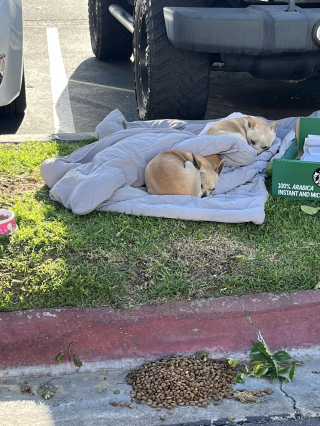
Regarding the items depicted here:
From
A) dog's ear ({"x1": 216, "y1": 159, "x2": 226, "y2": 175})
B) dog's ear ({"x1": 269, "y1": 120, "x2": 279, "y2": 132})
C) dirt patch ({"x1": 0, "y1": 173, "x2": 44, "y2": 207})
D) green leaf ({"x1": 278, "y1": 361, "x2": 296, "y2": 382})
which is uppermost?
dog's ear ({"x1": 269, "y1": 120, "x2": 279, "y2": 132})

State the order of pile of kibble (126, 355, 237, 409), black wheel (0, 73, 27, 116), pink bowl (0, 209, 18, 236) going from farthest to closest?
black wheel (0, 73, 27, 116)
pink bowl (0, 209, 18, 236)
pile of kibble (126, 355, 237, 409)

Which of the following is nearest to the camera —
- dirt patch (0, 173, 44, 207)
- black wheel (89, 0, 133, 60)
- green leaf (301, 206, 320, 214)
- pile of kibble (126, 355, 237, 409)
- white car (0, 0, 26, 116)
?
pile of kibble (126, 355, 237, 409)

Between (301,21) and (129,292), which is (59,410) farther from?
(301,21)

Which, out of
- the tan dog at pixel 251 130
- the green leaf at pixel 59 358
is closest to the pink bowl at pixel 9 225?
the green leaf at pixel 59 358

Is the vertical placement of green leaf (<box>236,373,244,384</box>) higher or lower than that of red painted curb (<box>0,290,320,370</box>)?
lower

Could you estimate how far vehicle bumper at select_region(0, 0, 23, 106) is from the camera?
16.5ft

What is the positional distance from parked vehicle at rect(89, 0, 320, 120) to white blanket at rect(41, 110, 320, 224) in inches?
13.2

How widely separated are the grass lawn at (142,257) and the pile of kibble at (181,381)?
37 centimetres

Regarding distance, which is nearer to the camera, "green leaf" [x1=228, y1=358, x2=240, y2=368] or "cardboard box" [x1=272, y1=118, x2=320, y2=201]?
"green leaf" [x1=228, y1=358, x2=240, y2=368]

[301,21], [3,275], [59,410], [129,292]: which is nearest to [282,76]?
[301,21]

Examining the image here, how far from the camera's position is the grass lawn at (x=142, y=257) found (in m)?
3.16

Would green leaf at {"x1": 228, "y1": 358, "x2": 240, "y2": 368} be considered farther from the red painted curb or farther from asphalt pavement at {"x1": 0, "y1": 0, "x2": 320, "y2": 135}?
asphalt pavement at {"x1": 0, "y1": 0, "x2": 320, "y2": 135}

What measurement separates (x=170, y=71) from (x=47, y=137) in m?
1.32

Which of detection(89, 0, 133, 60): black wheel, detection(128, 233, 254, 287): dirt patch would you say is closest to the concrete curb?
detection(128, 233, 254, 287): dirt patch
